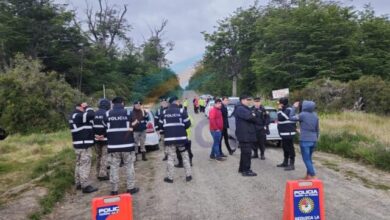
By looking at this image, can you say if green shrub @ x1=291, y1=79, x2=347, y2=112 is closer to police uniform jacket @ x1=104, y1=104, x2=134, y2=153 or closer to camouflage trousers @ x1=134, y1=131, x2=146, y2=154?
camouflage trousers @ x1=134, y1=131, x2=146, y2=154

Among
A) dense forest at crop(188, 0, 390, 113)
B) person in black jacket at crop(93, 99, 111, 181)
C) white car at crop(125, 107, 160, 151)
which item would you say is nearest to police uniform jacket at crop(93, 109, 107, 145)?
person in black jacket at crop(93, 99, 111, 181)

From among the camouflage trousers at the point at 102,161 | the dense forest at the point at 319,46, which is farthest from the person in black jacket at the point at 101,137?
the dense forest at the point at 319,46

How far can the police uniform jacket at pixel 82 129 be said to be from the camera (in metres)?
8.30

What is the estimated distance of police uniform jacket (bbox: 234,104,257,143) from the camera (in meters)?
9.24

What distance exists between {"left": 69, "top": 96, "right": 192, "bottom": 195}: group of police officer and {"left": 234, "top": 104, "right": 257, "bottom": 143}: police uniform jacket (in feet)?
4.21

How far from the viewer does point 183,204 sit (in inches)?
283

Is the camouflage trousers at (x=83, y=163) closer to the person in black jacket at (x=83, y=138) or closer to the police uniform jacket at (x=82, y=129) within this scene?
the person in black jacket at (x=83, y=138)

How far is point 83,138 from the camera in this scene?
8297mm

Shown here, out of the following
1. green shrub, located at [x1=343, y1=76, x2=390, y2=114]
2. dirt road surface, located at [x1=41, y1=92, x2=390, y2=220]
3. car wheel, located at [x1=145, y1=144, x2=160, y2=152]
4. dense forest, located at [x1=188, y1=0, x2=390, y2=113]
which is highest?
dense forest, located at [x1=188, y1=0, x2=390, y2=113]

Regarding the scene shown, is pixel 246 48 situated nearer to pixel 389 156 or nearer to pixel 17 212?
pixel 389 156

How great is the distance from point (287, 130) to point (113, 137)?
4.67 m

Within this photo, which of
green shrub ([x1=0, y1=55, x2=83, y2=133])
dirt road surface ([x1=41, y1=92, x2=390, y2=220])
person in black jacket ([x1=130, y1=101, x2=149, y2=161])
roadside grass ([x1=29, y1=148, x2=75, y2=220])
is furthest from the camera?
green shrub ([x1=0, y1=55, x2=83, y2=133])

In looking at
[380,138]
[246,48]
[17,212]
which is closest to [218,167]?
[17,212]

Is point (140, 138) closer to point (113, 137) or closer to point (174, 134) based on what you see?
point (174, 134)
